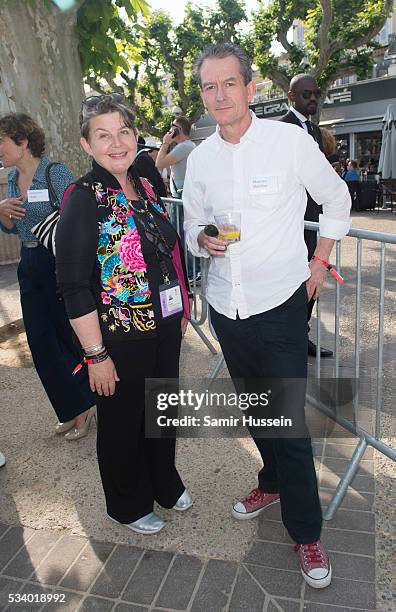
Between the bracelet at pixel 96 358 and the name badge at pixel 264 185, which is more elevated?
the name badge at pixel 264 185

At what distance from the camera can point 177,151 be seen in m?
6.51

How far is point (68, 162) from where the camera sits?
5387 millimetres

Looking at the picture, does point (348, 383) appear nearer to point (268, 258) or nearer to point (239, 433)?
point (239, 433)

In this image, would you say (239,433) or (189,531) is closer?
(189,531)

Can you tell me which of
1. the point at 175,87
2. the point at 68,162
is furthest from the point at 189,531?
the point at 175,87

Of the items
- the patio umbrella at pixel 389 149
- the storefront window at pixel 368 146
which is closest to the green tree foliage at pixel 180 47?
the storefront window at pixel 368 146

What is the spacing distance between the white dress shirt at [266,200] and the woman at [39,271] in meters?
1.32

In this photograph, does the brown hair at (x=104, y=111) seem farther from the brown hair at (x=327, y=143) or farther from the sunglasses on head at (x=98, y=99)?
the brown hair at (x=327, y=143)

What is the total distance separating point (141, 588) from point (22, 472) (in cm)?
137

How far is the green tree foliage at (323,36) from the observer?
17.0 meters

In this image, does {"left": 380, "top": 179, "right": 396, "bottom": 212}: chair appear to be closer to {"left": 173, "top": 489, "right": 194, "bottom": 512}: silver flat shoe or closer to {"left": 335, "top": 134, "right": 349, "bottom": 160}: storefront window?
{"left": 335, "top": 134, "right": 349, "bottom": 160}: storefront window

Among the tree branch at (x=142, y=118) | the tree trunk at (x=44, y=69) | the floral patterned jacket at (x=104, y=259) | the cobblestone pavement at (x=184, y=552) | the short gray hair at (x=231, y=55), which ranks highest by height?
the tree branch at (x=142, y=118)

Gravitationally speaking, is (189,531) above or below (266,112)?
below

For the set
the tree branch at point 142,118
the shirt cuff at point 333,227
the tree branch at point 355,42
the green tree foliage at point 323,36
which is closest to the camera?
the shirt cuff at point 333,227
